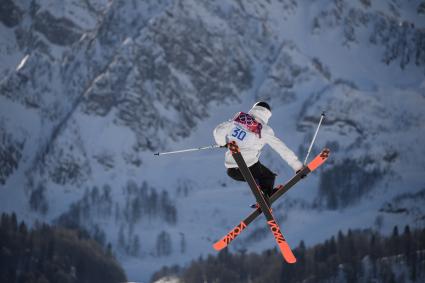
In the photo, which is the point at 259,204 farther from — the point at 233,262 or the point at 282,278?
the point at 233,262

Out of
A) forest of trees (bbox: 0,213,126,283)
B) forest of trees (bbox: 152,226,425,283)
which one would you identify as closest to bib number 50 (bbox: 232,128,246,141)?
forest of trees (bbox: 152,226,425,283)

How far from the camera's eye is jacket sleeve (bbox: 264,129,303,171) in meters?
26.1

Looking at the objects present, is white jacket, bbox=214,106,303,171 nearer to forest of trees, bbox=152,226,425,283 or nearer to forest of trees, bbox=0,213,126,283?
forest of trees, bbox=152,226,425,283

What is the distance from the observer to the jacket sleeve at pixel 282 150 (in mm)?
26078

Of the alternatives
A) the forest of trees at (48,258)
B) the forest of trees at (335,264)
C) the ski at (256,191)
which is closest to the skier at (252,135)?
the ski at (256,191)

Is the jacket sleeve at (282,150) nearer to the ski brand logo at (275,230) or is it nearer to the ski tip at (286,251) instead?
the ski brand logo at (275,230)

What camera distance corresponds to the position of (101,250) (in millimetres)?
177625

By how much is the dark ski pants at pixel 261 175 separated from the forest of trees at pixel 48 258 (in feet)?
360

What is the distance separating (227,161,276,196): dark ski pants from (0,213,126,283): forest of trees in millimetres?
109810

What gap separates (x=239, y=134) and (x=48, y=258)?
12280 centimetres

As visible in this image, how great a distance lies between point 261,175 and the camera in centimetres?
2734

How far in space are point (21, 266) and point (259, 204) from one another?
116 m

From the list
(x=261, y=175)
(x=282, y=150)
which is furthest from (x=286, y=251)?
(x=282, y=150)

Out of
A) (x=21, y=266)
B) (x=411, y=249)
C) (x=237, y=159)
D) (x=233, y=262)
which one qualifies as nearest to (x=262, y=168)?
(x=237, y=159)
